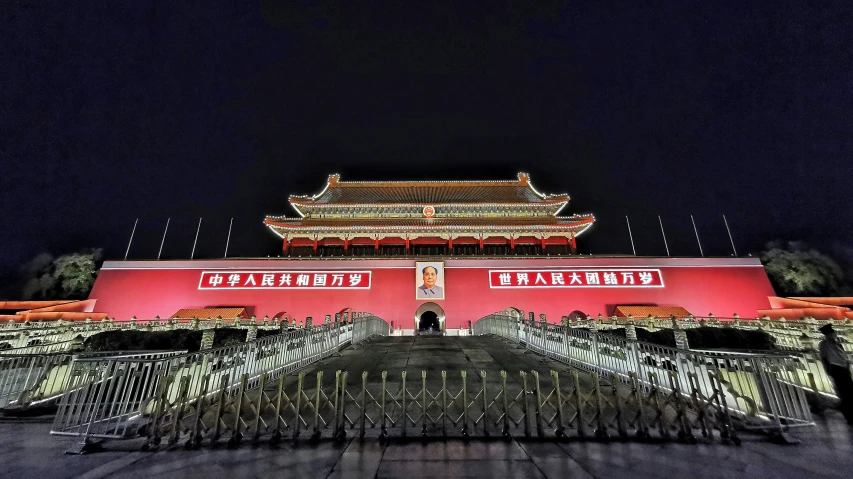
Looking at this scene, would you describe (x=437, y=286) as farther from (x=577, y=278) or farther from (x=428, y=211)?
(x=577, y=278)

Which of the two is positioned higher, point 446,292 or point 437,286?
point 437,286

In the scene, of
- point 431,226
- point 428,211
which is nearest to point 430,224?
point 431,226

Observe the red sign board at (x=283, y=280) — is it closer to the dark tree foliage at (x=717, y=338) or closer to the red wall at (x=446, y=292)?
the red wall at (x=446, y=292)

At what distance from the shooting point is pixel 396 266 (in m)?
24.0

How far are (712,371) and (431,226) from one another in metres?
22.6

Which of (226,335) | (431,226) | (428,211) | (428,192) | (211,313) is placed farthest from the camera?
(428,192)

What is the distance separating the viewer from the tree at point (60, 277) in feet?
95.8

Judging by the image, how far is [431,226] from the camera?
89.1 ft

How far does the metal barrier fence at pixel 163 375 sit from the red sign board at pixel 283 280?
1047 centimetres

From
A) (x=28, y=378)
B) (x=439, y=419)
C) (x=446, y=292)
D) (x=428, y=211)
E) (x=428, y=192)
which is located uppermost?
(x=428, y=192)

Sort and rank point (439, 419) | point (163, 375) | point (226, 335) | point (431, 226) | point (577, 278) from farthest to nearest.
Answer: point (431, 226) < point (577, 278) < point (226, 335) < point (163, 375) < point (439, 419)

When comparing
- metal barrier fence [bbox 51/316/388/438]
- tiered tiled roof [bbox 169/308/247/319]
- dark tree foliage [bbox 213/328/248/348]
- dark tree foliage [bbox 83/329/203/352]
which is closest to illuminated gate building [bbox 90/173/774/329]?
tiered tiled roof [bbox 169/308/247/319]

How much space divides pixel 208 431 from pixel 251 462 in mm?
1256

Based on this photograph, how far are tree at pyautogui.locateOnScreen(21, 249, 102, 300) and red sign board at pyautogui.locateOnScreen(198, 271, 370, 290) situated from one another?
17.3 metres
